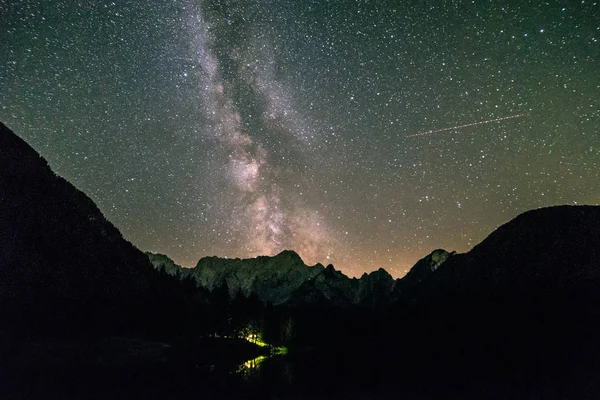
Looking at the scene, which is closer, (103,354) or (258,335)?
(103,354)

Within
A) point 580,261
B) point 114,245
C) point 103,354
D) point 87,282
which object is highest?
point 580,261

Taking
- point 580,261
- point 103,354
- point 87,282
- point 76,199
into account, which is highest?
point 580,261

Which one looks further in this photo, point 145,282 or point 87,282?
point 145,282

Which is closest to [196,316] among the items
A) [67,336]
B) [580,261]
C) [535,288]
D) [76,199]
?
[67,336]

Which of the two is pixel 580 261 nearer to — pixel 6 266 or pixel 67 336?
pixel 67 336

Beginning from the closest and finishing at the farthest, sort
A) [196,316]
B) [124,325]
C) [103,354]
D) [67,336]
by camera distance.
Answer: [103,354] → [67,336] → [124,325] → [196,316]

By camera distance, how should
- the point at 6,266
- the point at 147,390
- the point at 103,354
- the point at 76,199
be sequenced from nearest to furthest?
the point at 147,390
the point at 103,354
the point at 6,266
the point at 76,199

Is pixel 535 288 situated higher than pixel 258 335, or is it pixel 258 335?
pixel 535 288

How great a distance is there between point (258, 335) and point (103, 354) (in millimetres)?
53961

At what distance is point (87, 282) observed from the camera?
64438mm

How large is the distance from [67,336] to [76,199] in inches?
1685

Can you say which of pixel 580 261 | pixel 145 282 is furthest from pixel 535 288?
pixel 145 282

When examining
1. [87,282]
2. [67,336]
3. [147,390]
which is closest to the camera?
[147,390]

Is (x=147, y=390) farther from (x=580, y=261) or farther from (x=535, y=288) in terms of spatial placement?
(x=580, y=261)
